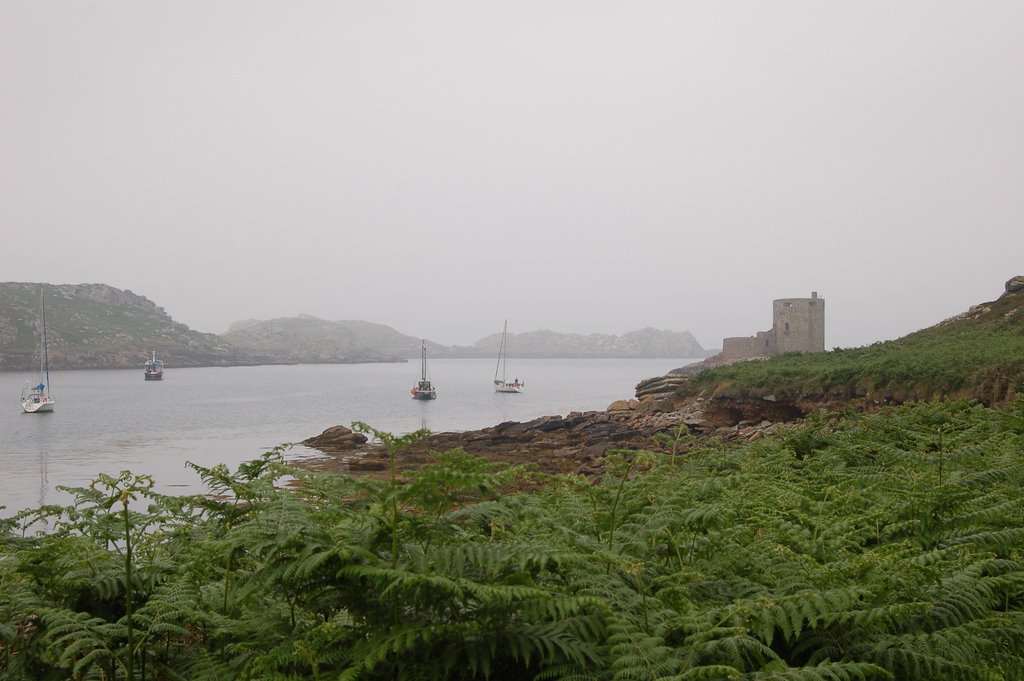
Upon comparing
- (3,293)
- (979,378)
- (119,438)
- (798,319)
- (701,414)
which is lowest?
(119,438)

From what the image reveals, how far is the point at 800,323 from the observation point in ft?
187

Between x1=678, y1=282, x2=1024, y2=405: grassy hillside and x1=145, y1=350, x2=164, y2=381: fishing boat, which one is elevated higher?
x1=678, y1=282, x2=1024, y2=405: grassy hillside

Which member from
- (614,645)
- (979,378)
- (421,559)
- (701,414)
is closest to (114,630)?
(421,559)

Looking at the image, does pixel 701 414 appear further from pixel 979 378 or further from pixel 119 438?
pixel 119 438

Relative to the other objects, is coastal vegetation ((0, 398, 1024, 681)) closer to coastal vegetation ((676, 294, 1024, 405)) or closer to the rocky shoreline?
coastal vegetation ((676, 294, 1024, 405))

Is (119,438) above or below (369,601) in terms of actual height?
below

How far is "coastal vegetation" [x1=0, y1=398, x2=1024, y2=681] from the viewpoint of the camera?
2.65 m

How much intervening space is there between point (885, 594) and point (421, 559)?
2046 mm

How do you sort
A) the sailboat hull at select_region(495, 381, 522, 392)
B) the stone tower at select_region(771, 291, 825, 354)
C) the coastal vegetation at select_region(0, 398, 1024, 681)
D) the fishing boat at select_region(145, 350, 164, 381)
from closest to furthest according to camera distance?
the coastal vegetation at select_region(0, 398, 1024, 681) < the stone tower at select_region(771, 291, 825, 354) < the sailboat hull at select_region(495, 381, 522, 392) < the fishing boat at select_region(145, 350, 164, 381)

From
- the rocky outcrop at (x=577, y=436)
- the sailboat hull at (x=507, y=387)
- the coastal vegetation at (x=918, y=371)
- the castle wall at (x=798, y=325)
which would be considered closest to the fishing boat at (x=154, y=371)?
the sailboat hull at (x=507, y=387)

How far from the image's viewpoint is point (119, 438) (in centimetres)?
4431

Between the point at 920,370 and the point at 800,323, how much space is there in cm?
3969

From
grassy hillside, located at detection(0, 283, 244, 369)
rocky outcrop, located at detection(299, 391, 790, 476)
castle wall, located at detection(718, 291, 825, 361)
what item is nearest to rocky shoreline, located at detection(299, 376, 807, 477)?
rocky outcrop, located at detection(299, 391, 790, 476)

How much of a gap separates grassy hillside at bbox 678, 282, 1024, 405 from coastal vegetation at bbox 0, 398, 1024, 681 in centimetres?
1379
